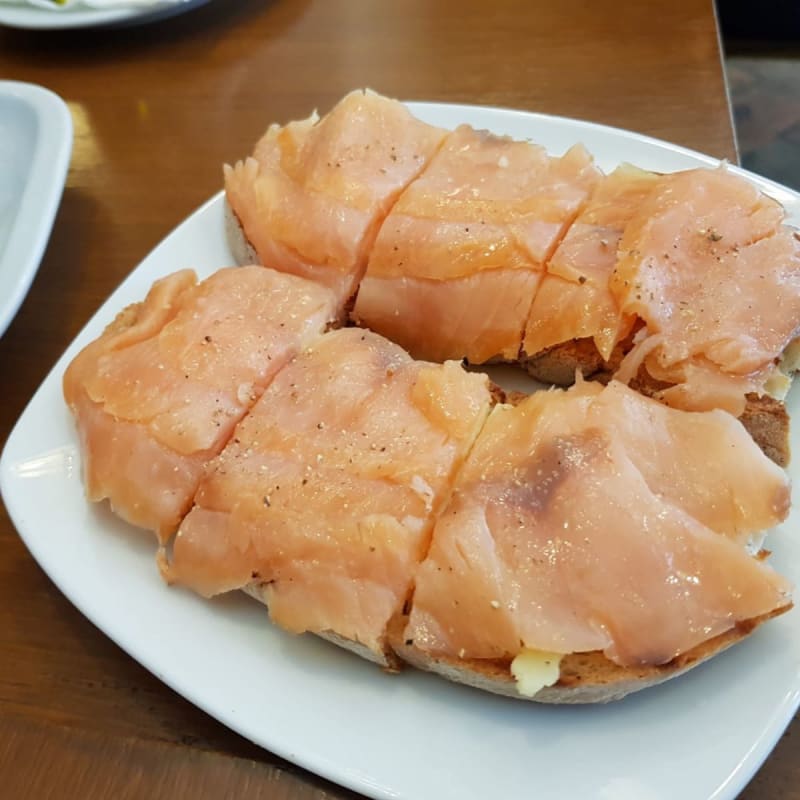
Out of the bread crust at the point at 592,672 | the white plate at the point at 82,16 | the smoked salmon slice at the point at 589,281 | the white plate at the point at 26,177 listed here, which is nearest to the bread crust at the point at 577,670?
the bread crust at the point at 592,672

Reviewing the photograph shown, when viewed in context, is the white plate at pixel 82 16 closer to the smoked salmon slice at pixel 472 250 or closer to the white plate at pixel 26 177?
the white plate at pixel 26 177

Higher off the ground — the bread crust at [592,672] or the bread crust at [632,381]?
the bread crust at [632,381]

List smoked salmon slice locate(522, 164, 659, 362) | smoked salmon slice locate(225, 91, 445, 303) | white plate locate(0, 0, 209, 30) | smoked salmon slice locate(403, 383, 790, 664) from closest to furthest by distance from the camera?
smoked salmon slice locate(403, 383, 790, 664) < smoked salmon slice locate(522, 164, 659, 362) < smoked salmon slice locate(225, 91, 445, 303) < white plate locate(0, 0, 209, 30)

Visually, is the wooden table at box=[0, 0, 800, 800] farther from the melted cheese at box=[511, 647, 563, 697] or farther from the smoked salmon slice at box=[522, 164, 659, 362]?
the smoked salmon slice at box=[522, 164, 659, 362]

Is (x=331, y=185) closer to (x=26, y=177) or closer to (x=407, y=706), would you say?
(x=26, y=177)

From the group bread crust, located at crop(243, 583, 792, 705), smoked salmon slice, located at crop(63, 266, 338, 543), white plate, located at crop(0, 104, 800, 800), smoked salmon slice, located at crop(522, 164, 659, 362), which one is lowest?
white plate, located at crop(0, 104, 800, 800)

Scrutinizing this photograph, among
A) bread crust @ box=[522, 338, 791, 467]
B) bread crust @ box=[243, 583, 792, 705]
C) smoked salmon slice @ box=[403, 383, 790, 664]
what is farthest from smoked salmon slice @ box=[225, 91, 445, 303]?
bread crust @ box=[243, 583, 792, 705]

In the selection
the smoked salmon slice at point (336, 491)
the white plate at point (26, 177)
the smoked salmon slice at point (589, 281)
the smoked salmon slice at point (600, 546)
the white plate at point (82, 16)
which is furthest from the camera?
the white plate at point (82, 16)

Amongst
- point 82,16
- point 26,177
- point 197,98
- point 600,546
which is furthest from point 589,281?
point 82,16
